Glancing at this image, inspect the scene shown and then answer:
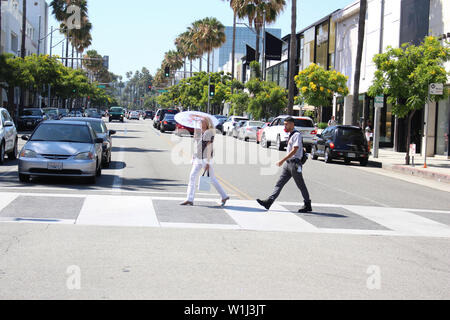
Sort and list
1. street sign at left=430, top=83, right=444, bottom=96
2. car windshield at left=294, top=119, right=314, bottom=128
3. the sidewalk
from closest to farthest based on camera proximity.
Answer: the sidewalk → street sign at left=430, top=83, right=444, bottom=96 → car windshield at left=294, top=119, right=314, bottom=128

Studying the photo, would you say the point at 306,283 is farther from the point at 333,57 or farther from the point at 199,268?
the point at 333,57

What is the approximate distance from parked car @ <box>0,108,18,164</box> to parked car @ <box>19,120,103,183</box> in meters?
4.45

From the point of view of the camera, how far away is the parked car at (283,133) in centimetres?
3275

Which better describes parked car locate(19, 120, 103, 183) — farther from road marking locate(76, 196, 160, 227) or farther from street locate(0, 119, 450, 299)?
road marking locate(76, 196, 160, 227)

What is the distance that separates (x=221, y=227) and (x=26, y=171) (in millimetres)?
6580

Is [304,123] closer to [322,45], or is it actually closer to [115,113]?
[322,45]


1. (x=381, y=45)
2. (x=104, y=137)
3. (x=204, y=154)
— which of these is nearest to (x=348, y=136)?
(x=381, y=45)

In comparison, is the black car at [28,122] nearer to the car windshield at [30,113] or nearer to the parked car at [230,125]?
the car windshield at [30,113]

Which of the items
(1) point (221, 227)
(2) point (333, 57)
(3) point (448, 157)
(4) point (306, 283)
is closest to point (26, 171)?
(1) point (221, 227)

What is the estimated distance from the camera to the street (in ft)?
21.5

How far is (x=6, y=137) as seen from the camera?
2073 cm

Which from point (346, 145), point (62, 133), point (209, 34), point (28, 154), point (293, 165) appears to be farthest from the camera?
point (209, 34)

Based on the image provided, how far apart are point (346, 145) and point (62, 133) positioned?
14.9 metres

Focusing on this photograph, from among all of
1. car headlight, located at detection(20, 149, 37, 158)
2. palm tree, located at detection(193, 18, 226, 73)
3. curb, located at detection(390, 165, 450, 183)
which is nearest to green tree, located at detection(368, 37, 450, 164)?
curb, located at detection(390, 165, 450, 183)
